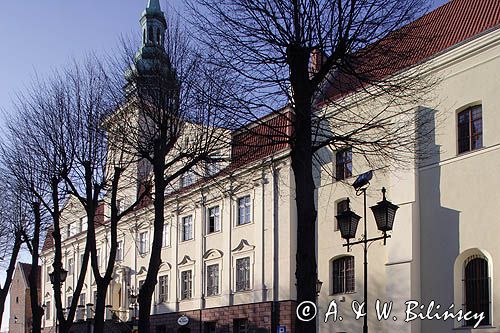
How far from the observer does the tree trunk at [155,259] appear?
2148cm

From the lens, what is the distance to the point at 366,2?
14680 mm

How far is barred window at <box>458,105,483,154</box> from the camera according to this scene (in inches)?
985

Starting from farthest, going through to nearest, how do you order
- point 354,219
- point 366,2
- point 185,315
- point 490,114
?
point 185,315, point 490,114, point 354,219, point 366,2

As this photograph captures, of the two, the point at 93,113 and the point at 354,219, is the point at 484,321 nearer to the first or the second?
the point at 354,219

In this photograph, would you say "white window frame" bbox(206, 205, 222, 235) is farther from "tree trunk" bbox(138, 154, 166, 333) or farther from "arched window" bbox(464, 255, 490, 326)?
"tree trunk" bbox(138, 154, 166, 333)

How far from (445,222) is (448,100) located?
4141 millimetres

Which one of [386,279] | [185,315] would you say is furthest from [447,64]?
[185,315]

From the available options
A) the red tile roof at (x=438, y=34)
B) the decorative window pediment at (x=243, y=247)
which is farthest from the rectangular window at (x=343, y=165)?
the decorative window pediment at (x=243, y=247)

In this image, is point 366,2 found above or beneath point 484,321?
above

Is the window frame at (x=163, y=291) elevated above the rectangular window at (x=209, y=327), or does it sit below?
above

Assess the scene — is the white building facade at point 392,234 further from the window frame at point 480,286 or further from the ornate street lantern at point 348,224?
the ornate street lantern at point 348,224

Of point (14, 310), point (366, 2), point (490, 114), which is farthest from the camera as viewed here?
point (14, 310)

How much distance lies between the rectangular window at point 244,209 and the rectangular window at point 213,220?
218 cm

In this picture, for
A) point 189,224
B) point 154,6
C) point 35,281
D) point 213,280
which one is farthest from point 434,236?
point 154,6
